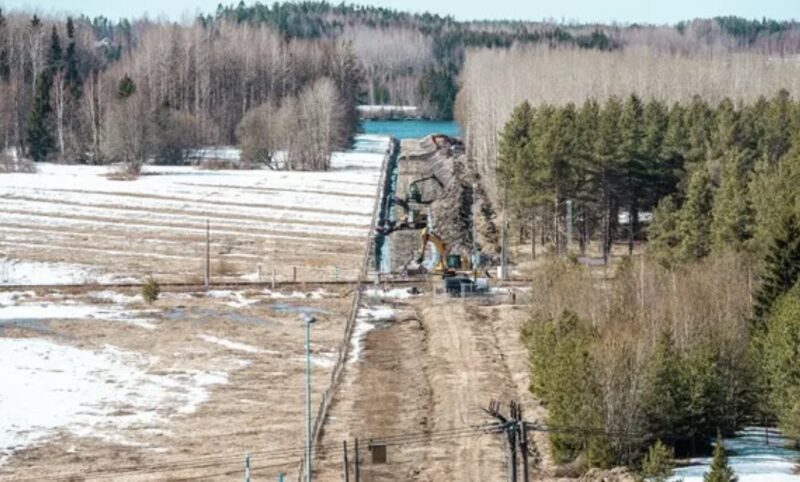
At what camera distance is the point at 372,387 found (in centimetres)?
3703

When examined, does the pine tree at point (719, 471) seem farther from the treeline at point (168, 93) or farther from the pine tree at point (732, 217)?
the treeline at point (168, 93)

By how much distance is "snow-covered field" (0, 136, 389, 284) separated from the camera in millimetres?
57188

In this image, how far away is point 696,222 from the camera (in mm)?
47750

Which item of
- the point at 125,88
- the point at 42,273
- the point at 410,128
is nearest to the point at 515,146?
the point at 42,273

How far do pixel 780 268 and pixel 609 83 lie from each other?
174ft

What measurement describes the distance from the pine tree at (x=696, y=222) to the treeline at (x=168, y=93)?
55072mm

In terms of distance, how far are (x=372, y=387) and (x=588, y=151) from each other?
24610 millimetres

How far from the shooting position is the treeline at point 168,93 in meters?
103

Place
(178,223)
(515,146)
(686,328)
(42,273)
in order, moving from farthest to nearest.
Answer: (178,223), (515,146), (42,273), (686,328)

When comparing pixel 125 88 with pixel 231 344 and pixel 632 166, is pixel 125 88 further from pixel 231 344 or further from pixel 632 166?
pixel 231 344

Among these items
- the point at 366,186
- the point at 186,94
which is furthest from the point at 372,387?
the point at 186,94

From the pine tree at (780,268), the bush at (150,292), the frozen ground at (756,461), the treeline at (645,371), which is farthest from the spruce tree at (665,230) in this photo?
the frozen ground at (756,461)

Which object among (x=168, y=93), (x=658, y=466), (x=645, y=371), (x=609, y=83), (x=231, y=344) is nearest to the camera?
(x=658, y=466)

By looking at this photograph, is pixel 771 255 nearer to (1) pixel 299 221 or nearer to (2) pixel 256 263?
(2) pixel 256 263
